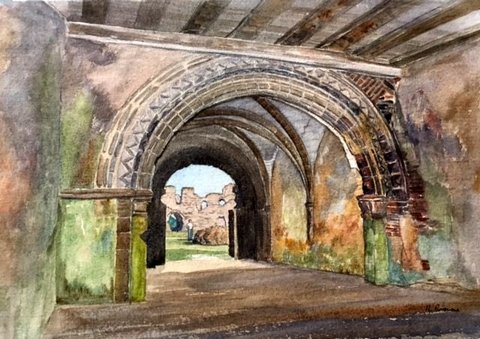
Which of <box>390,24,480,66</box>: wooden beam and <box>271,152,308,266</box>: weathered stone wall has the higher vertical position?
<box>390,24,480,66</box>: wooden beam

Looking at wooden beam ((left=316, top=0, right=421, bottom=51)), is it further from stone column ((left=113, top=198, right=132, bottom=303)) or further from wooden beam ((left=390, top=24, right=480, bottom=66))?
stone column ((left=113, top=198, right=132, bottom=303))

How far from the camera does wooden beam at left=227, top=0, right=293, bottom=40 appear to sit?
3.84 m

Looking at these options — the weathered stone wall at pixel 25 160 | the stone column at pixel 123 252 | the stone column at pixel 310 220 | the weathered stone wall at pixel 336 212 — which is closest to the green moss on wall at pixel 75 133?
the stone column at pixel 123 252

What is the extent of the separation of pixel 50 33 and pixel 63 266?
218 cm

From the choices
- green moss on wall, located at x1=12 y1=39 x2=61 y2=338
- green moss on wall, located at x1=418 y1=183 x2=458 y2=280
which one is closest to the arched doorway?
green moss on wall, located at x1=418 y1=183 x2=458 y2=280

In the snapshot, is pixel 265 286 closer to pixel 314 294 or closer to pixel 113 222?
pixel 314 294

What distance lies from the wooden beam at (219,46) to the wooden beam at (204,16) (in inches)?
6.7

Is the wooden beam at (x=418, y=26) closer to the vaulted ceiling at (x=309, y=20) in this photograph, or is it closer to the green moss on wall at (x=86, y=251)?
the vaulted ceiling at (x=309, y=20)

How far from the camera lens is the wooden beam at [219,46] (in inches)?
171

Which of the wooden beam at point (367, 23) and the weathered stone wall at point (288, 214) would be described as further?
the weathered stone wall at point (288, 214)

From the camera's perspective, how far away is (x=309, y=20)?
13.8ft

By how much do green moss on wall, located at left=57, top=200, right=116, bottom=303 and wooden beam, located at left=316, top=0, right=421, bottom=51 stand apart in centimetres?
283

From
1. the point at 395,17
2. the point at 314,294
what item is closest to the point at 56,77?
the point at 395,17

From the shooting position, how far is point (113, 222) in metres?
4.38
